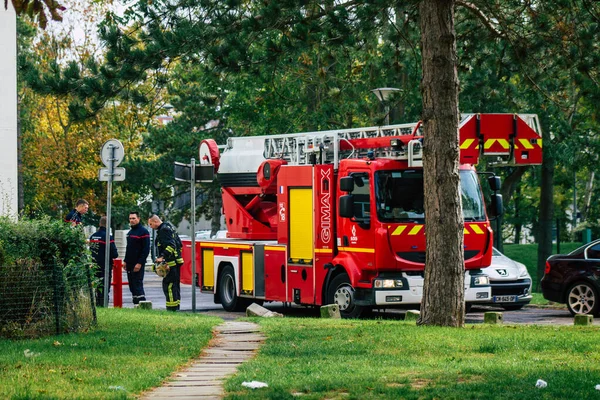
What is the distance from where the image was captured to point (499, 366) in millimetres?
11078

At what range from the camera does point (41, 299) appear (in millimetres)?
14328

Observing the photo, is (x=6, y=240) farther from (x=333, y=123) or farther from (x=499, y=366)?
(x=333, y=123)

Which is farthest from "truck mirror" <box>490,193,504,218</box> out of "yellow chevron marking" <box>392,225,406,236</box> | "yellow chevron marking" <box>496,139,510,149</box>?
"yellow chevron marking" <box>392,225,406,236</box>

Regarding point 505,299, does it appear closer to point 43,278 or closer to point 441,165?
point 441,165

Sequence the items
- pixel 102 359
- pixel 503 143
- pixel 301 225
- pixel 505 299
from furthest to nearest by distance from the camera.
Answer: pixel 505 299, pixel 301 225, pixel 503 143, pixel 102 359

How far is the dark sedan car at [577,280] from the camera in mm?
20594

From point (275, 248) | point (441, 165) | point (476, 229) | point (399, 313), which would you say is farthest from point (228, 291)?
point (441, 165)

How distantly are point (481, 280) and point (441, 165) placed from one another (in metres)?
4.98

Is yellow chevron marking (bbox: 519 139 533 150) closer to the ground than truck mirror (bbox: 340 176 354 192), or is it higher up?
higher up

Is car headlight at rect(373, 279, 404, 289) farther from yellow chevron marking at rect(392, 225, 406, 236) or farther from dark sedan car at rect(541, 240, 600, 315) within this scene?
dark sedan car at rect(541, 240, 600, 315)

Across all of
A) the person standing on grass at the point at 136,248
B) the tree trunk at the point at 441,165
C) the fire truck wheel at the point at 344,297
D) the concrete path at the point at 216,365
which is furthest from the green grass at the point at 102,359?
the person standing on grass at the point at 136,248

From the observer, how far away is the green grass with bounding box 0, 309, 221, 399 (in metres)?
9.72

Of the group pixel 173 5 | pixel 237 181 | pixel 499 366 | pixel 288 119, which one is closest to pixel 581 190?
pixel 288 119

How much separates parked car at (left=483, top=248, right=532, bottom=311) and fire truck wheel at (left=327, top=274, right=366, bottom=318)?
3.22 m
